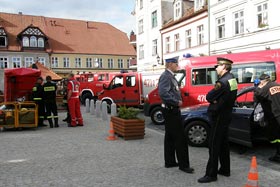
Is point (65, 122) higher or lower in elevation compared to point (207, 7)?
lower

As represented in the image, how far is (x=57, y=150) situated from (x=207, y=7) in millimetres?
22157

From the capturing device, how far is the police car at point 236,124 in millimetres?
7219

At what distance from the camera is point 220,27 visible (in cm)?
2616

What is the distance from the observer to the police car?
7.22 m

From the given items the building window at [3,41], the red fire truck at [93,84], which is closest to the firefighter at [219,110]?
the red fire truck at [93,84]

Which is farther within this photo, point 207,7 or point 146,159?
point 207,7

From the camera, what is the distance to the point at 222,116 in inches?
211

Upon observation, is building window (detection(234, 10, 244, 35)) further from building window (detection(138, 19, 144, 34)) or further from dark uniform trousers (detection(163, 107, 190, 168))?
dark uniform trousers (detection(163, 107, 190, 168))

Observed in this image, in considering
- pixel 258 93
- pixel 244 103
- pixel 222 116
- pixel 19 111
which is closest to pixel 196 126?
pixel 244 103

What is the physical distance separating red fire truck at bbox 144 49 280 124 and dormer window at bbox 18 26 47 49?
48.0 meters

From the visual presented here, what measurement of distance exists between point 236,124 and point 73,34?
59340mm

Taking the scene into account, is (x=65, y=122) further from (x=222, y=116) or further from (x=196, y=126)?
(x=222, y=116)

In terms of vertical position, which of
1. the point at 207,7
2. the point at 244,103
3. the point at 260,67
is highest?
the point at 207,7

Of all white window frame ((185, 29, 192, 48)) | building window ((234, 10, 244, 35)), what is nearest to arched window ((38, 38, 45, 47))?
white window frame ((185, 29, 192, 48))
